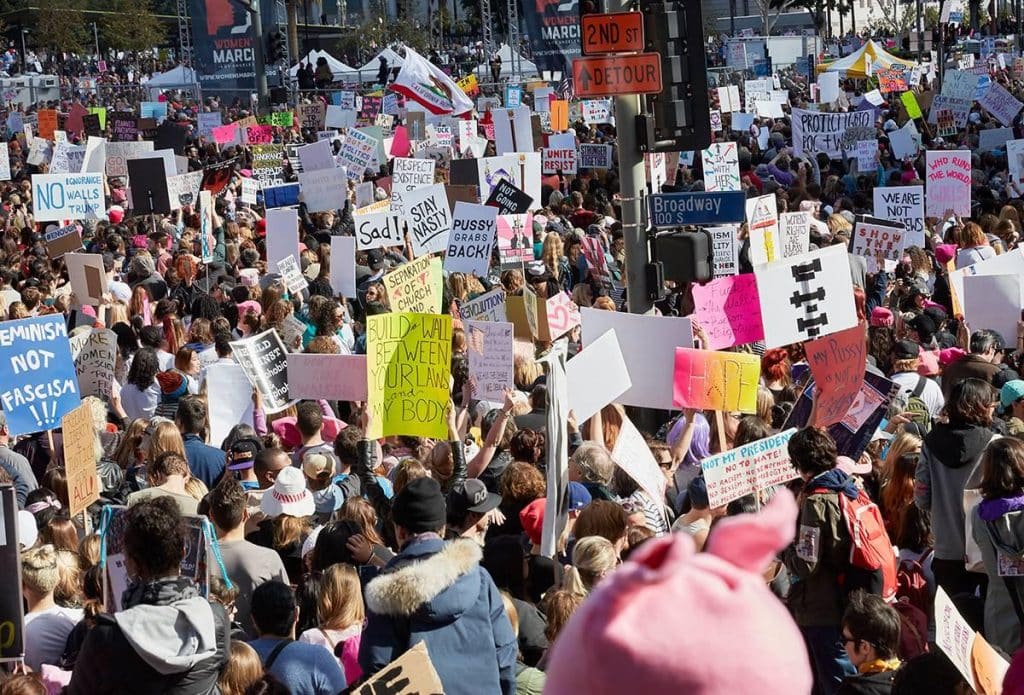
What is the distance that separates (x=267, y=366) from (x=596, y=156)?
45.1ft

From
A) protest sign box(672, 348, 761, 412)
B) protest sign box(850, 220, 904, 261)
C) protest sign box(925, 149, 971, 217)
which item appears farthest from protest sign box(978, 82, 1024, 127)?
protest sign box(672, 348, 761, 412)

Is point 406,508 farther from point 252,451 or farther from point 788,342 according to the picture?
point 788,342

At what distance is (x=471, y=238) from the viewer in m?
13.0

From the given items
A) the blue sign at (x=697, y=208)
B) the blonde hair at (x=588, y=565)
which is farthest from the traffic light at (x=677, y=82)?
the blonde hair at (x=588, y=565)

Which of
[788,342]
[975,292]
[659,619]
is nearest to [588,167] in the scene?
[975,292]

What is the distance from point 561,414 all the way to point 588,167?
16.7 metres

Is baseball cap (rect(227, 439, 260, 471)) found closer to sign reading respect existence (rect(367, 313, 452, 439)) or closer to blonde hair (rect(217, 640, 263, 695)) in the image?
sign reading respect existence (rect(367, 313, 452, 439))

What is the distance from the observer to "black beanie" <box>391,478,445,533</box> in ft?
14.8

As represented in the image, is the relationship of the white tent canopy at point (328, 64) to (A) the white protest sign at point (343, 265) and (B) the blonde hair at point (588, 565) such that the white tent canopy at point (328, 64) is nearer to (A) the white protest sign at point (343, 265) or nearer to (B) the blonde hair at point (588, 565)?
(A) the white protest sign at point (343, 265)

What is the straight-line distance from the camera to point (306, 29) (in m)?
70.1

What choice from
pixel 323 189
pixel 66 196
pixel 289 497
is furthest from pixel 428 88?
pixel 289 497

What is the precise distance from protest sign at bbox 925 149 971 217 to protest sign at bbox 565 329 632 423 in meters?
9.25

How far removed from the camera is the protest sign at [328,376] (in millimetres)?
8289

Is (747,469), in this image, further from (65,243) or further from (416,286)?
(65,243)
